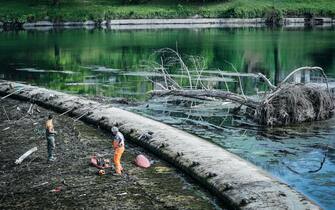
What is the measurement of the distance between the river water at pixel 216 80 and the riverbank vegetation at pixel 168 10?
38.5 m

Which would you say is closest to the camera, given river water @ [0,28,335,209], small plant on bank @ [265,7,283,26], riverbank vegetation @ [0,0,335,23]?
river water @ [0,28,335,209]

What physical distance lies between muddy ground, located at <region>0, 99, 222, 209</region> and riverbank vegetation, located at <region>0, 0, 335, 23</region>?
10201 cm

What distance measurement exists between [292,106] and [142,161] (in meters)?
8.90

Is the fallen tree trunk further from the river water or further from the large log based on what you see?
the large log

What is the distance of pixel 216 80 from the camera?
3778cm

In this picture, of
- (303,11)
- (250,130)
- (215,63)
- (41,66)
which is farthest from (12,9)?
(250,130)

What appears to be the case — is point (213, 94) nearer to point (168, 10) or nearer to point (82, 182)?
point (82, 182)

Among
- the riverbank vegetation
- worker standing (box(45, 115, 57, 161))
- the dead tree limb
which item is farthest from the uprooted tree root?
the riverbank vegetation

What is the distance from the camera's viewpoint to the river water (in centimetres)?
1958

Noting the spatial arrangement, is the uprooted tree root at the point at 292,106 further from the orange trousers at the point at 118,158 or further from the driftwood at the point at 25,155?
the driftwood at the point at 25,155

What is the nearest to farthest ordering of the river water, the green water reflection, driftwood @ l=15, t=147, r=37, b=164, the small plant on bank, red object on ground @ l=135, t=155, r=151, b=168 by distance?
red object on ground @ l=135, t=155, r=151, b=168, driftwood @ l=15, t=147, r=37, b=164, the river water, the green water reflection, the small plant on bank

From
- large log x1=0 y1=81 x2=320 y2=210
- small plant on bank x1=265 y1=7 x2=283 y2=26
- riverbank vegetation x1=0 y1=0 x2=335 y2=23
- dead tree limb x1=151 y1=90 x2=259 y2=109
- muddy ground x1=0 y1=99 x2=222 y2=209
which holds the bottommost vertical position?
muddy ground x1=0 y1=99 x2=222 y2=209

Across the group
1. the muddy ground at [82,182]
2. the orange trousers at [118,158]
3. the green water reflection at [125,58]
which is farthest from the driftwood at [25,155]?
the green water reflection at [125,58]

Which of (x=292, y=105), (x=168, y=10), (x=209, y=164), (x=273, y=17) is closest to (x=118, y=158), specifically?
(x=209, y=164)
